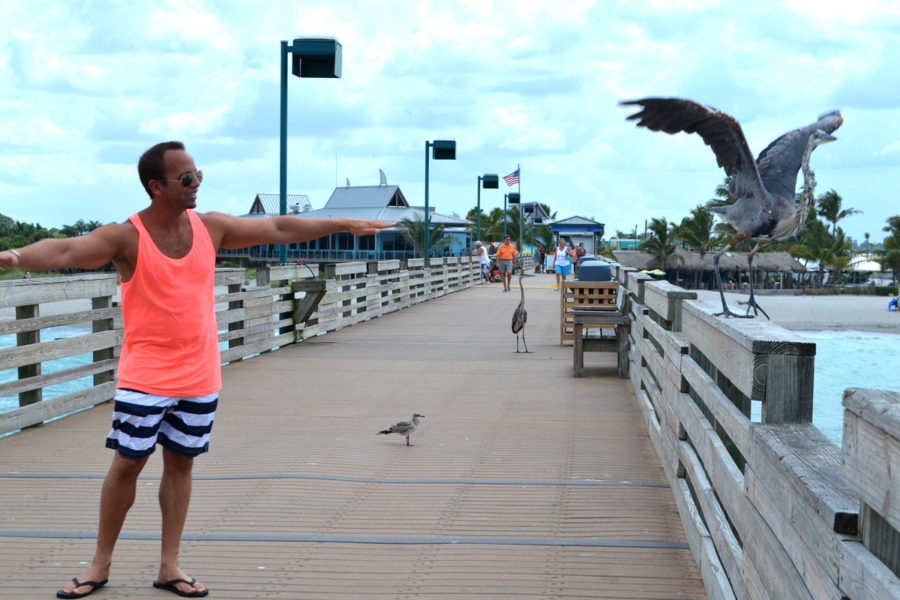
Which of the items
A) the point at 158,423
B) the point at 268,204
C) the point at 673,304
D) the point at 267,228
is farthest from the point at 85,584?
the point at 268,204

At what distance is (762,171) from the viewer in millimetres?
5734

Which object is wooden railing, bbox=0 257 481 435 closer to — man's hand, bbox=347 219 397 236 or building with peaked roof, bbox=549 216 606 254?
man's hand, bbox=347 219 397 236

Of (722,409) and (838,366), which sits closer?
(722,409)

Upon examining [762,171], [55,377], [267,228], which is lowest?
[55,377]

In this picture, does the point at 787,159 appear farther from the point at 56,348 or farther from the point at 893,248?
the point at 893,248

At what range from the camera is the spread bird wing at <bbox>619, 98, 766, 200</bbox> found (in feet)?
18.7

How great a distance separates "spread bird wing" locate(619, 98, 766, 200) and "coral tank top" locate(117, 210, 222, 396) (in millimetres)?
3223

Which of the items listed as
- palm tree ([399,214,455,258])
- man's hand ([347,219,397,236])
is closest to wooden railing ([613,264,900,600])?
man's hand ([347,219,397,236])

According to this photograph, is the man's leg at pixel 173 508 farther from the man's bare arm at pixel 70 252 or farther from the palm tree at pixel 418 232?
the palm tree at pixel 418 232

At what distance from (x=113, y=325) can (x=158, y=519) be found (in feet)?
14.8

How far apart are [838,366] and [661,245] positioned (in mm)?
43122

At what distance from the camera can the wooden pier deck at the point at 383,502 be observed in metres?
4.62

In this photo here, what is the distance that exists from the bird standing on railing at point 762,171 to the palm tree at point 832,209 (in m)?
87.2

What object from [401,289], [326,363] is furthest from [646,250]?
[326,363]
